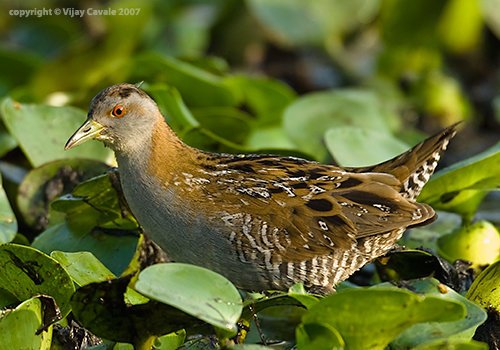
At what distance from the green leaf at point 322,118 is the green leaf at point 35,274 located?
2.27m

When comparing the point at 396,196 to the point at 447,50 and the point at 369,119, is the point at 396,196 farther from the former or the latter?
the point at 447,50

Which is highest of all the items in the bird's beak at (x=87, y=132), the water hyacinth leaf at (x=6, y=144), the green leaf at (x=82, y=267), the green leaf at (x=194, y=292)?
the bird's beak at (x=87, y=132)

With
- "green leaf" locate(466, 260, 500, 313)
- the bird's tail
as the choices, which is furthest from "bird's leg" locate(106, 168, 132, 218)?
"green leaf" locate(466, 260, 500, 313)

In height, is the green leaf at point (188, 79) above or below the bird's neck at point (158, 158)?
below

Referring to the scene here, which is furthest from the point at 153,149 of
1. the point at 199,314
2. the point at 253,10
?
the point at 253,10

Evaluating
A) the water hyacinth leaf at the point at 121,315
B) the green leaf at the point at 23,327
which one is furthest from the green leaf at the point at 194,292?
the green leaf at the point at 23,327

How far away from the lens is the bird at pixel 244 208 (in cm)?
374

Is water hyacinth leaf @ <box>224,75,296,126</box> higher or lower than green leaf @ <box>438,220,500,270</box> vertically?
higher

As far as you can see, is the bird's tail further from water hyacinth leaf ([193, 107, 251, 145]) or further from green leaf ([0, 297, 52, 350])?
green leaf ([0, 297, 52, 350])

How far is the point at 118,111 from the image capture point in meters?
3.80

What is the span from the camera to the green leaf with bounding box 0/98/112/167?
16.0ft

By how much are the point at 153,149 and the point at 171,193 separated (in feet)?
0.72

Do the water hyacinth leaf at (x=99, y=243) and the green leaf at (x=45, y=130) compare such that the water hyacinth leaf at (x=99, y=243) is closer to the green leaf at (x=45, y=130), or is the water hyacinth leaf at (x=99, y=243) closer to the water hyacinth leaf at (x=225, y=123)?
the green leaf at (x=45, y=130)

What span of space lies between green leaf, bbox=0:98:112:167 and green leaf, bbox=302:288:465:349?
7.33ft
